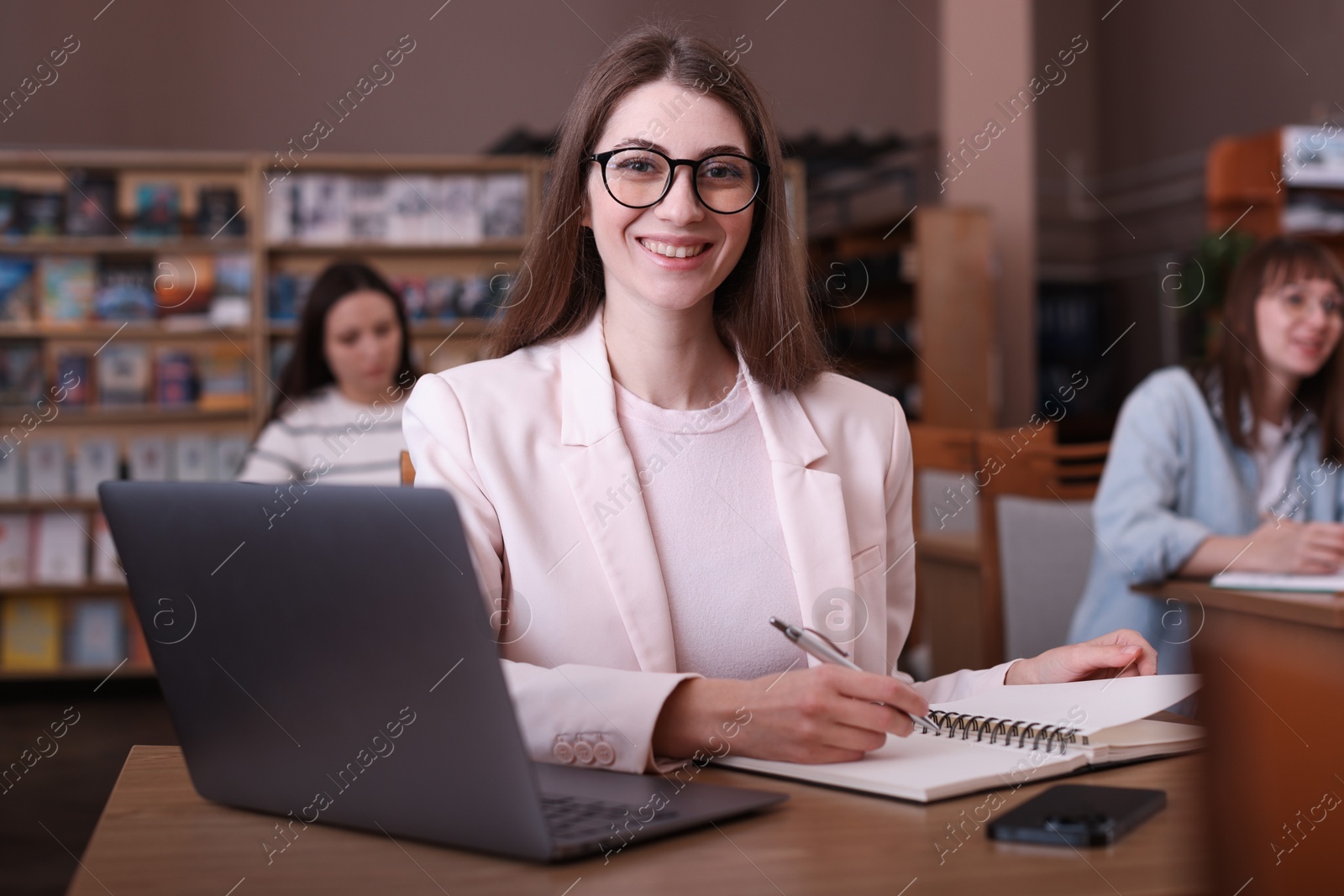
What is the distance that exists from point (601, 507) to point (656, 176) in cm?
41

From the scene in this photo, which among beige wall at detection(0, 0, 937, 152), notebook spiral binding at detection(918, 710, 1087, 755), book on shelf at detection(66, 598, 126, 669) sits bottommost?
book on shelf at detection(66, 598, 126, 669)

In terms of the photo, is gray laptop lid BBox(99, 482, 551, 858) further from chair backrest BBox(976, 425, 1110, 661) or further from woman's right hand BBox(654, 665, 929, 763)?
chair backrest BBox(976, 425, 1110, 661)

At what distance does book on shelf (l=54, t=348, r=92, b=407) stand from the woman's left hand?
5536mm

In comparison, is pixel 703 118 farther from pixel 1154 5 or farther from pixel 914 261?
pixel 1154 5

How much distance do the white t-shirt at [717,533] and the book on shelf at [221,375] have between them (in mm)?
4787

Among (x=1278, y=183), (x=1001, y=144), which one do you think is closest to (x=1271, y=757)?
(x=1278, y=183)

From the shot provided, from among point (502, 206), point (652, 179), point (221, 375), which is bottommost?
point (221, 375)

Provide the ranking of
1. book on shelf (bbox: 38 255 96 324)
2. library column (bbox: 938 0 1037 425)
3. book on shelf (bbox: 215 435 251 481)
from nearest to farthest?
book on shelf (bbox: 38 255 96 324), book on shelf (bbox: 215 435 251 481), library column (bbox: 938 0 1037 425)

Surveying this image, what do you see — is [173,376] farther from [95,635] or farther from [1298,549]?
[1298,549]

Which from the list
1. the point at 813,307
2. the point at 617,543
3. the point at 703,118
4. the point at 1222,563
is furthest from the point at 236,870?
the point at 1222,563

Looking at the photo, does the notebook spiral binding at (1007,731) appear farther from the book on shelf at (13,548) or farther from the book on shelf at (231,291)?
the book on shelf at (13,548)

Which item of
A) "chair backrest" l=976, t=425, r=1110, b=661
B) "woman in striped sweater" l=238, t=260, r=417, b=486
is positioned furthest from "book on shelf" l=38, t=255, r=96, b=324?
"chair backrest" l=976, t=425, r=1110, b=661

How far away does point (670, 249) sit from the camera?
5.12 ft

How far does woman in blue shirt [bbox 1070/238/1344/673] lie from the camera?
2.76m
